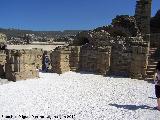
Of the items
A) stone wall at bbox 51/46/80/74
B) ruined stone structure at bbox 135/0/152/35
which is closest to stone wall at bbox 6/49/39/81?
stone wall at bbox 51/46/80/74

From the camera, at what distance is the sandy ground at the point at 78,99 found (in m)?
10.6

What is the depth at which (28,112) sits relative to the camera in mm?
10789

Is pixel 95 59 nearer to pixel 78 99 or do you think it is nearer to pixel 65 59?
pixel 65 59

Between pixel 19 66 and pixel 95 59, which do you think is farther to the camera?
pixel 95 59

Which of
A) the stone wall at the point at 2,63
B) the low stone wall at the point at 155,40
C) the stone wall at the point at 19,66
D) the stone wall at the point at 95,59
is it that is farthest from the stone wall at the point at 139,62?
the stone wall at the point at 2,63

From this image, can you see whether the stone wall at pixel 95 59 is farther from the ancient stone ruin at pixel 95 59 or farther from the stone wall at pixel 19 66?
the stone wall at pixel 19 66

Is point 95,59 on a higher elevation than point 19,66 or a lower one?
higher

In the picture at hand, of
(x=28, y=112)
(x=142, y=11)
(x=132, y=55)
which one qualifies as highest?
(x=142, y=11)

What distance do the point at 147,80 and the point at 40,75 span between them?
20.0ft

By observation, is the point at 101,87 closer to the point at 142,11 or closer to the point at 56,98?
the point at 56,98

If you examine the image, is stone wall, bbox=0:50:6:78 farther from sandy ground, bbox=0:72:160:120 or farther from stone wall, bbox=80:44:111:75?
stone wall, bbox=80:44:111:75

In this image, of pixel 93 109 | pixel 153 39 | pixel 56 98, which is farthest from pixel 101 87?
pixel 153 39

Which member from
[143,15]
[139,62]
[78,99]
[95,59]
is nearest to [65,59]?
[95,59]

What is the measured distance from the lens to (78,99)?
42.2 feet
